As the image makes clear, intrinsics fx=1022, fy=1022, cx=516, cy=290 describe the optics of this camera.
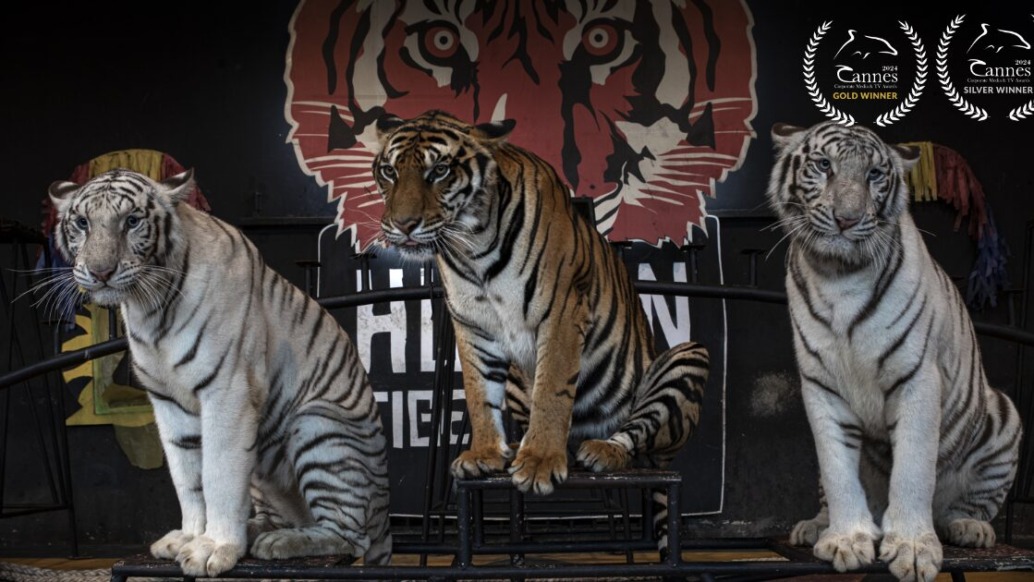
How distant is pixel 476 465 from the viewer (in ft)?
8.09

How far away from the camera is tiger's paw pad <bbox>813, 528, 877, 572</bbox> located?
2.29m

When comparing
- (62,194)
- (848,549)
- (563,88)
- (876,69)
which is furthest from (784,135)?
(876,69)

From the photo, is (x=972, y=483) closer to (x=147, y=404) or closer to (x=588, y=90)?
(x=588, y=90)

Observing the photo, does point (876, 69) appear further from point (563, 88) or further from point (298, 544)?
point (298, 544)

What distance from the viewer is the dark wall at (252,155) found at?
520 centimetres

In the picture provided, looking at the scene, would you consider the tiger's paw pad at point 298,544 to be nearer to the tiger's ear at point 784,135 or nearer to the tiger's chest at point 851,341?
the tiger's chest at point 851,341

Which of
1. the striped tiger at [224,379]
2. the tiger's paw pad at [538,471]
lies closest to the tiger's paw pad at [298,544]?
the striped tiger at [224,379]

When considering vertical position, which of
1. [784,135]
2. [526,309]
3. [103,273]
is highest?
[784,135]

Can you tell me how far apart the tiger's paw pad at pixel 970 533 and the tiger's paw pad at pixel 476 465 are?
1141mm

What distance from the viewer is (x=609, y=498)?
3.92 m

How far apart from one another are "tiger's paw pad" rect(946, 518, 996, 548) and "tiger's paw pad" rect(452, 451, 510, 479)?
3.74 ft

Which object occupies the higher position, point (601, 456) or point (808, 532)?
point (601, 456)

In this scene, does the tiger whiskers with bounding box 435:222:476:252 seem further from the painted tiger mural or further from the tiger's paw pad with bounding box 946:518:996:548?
the painted tiger mural

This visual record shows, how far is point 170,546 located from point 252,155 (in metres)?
3.13
